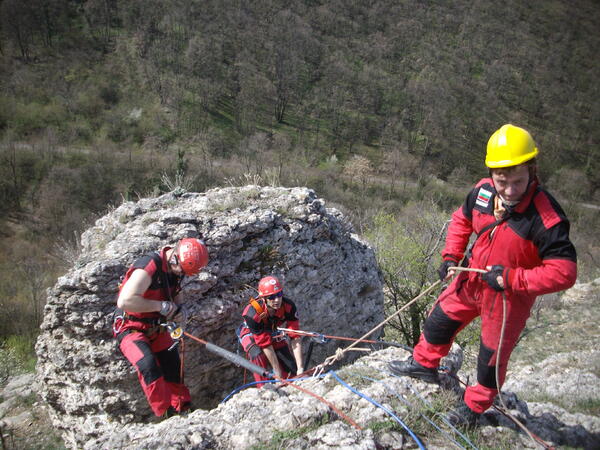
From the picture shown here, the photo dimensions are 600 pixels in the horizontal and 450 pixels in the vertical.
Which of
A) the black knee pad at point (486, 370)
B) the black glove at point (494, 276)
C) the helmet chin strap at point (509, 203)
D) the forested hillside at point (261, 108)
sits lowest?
the forested hillside at point (261, 108)

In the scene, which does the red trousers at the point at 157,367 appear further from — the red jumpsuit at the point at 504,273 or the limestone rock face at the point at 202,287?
the red jumpsuit at the point at 504,273

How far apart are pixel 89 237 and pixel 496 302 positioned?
6.13 m

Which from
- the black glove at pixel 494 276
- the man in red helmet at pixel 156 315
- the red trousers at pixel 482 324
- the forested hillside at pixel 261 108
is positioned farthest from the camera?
the forested hillside at pixel 261 108

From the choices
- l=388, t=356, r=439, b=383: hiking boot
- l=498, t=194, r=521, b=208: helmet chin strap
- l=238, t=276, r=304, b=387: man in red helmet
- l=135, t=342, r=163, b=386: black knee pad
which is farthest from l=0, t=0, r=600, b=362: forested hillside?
l=498, t=194, r=521, b=208: helmet chin strap

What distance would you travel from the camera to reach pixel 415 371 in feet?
13.3

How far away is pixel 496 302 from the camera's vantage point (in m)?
3.36

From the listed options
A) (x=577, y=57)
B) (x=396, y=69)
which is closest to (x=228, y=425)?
(x=396, y=69)

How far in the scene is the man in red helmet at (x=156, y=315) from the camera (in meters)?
4.25

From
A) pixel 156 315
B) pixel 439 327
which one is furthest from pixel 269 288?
pixel 439 327

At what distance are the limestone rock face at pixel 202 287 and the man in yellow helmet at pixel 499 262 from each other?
2594 mm

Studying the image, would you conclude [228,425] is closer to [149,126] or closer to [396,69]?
[149,126]

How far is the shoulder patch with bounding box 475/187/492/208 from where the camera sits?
3.44m

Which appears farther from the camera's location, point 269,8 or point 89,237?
point 269,8

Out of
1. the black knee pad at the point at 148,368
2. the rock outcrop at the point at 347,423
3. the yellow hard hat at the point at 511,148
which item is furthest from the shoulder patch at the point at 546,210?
the black knee pad at the point at 148,368
